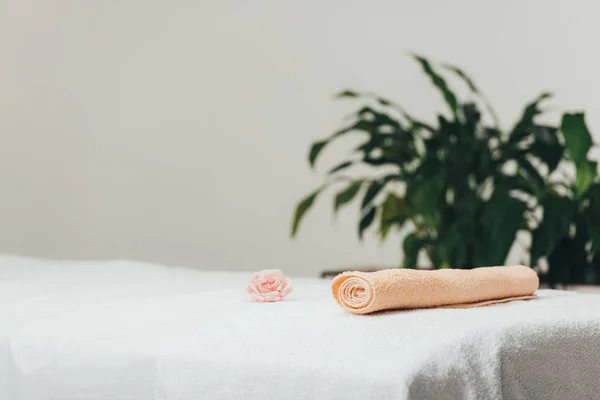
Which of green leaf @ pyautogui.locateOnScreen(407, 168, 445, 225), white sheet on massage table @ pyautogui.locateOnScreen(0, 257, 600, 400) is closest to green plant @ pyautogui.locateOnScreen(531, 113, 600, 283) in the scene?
green leaf @ pyautogui.locateOnScreen(407, 168, 445, 225)

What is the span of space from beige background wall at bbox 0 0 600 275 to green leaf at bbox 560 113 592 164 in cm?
95

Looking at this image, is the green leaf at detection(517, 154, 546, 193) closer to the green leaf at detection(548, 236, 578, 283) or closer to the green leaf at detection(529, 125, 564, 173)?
the green leaf at detection(529, 125, 564, 173)

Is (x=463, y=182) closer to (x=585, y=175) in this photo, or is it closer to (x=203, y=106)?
(x=585, y=175)

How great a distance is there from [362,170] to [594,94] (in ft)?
2.94

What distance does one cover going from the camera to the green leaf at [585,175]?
2137 mm

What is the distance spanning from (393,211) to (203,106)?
1228 mm

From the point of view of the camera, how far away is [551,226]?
2.08m

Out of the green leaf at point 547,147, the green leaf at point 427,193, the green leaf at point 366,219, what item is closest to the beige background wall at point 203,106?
the green leaf at point 366,219

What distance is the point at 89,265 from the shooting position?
5.56 ft

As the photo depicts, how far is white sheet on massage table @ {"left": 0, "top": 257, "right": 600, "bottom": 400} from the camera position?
806 millimetres

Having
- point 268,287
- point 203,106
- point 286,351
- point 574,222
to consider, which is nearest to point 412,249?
point 574,222

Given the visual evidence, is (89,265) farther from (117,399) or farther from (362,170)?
(362,170)

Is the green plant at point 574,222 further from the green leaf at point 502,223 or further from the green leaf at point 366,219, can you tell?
the green leaf at point 366,219

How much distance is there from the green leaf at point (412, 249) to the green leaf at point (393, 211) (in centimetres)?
9
